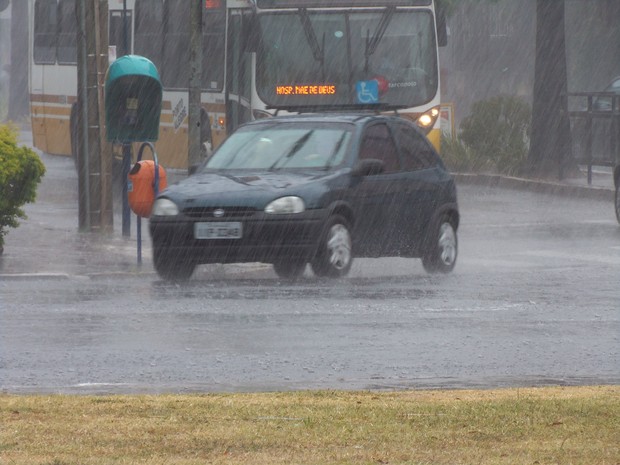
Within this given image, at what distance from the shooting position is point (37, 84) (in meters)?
34.1

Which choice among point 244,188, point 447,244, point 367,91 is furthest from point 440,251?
point 367,91

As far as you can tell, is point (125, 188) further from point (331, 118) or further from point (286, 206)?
point (286, 206)

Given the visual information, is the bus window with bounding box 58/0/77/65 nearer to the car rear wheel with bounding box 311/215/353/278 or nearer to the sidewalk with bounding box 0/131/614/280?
the sidewalk with bounding box 0/131/614/280

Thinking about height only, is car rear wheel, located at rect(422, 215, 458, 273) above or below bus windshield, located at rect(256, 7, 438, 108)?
below

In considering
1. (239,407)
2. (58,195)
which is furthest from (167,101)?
(239,407)

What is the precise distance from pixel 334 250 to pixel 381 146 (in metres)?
1.57

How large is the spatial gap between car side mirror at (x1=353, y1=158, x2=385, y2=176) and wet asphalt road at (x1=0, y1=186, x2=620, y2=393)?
3.16 ft

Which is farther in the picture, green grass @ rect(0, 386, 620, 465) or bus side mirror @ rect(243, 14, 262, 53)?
bus side mirror @ rect(243, 14, 262, 53)

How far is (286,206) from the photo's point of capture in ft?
51.4

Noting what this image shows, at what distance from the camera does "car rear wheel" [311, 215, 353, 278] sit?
15.9 meters

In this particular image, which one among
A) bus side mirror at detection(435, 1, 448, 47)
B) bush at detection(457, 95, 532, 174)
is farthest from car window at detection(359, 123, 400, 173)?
bush at detection(457, 95, 532, 174)

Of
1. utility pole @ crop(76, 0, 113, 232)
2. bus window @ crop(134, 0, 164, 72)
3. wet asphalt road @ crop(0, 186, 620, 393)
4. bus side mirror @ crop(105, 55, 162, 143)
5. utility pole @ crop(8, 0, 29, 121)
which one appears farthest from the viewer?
utility pole @ crop(8, 0, 29, 121)

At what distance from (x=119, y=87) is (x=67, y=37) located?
13211 mm

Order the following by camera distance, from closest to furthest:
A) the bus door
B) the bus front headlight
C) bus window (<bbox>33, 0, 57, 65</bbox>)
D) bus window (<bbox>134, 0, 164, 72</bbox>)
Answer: the bus front headlight < the bus door < bus window (<bbox>134, 0, 164, 72</bbox>) < bus window (<bbox>33, 0, 57, 65</bbox>)
